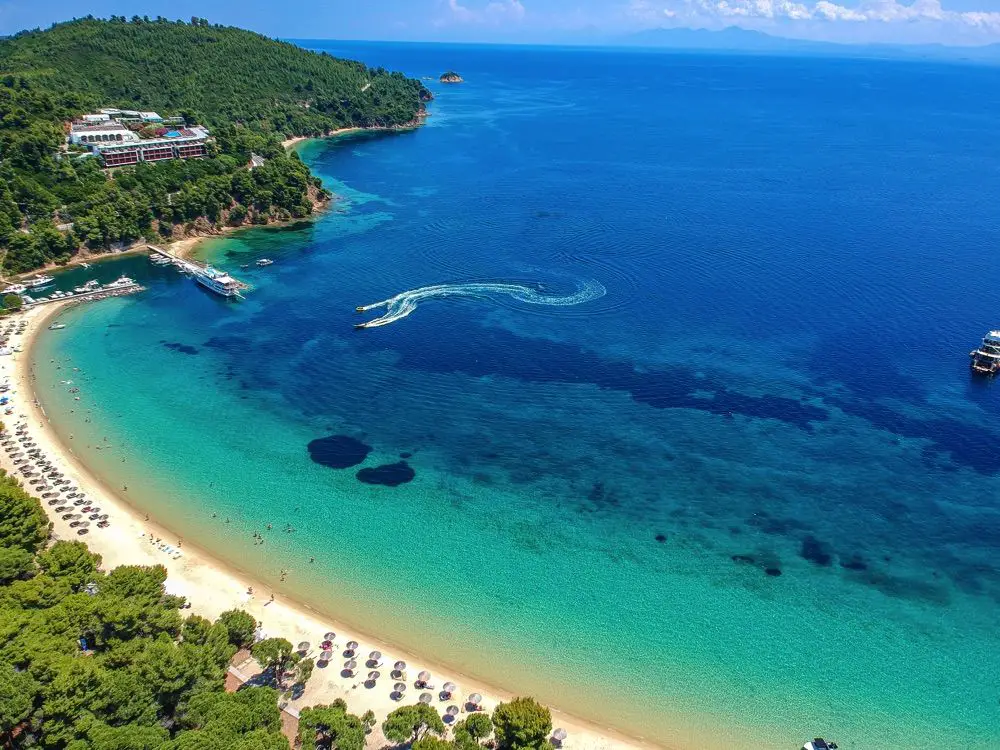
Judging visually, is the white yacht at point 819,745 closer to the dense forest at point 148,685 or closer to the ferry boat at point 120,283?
the dense forest at point 148,685

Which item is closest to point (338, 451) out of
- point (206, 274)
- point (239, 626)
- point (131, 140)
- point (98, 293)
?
point (239, 626)

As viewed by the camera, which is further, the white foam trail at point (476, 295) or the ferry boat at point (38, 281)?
the ferry boat at point (38, 281)

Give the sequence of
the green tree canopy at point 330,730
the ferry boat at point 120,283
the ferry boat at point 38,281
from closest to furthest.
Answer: the green tree canopy at point 330,730 < the ferry boat at point 38,281 < the ferry boat at point 120,283

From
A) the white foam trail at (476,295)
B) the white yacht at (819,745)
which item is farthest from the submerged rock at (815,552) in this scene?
the white foam trail at (476,295)

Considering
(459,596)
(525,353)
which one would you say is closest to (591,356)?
(525,353)

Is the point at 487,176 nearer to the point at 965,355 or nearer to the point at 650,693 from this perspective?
the point at 965,355

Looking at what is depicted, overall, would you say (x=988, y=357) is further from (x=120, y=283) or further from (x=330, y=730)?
(x=120, y=283)

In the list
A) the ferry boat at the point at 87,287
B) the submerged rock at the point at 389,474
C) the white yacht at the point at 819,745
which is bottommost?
the white yacht at the point at 819,745

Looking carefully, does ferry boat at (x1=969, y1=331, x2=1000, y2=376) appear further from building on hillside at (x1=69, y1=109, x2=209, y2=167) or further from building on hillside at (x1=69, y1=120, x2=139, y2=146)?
building on hillside at (x1=69, y1=120, x2=139, y2=146)
